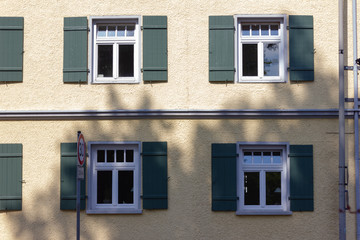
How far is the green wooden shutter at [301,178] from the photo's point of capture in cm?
1007

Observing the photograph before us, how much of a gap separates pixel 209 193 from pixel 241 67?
2.61 m

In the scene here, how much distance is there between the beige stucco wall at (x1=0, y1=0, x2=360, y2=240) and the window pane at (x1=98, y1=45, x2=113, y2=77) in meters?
0.40

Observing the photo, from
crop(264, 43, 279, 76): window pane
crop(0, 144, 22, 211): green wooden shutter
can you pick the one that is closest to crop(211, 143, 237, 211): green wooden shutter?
crop(264, 43, 279, 76): window pane

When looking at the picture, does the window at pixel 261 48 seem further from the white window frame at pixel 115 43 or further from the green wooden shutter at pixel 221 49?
the white window frame at pixel 115 43

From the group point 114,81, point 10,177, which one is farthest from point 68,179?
point 114,81

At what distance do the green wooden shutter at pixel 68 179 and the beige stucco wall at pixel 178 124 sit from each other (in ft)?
0.48

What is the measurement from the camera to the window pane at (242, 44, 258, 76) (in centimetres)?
1065

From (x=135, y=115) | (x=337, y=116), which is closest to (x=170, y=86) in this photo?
(x=135, y=115)

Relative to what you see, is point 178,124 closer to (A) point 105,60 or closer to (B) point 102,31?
(A) point 105,60

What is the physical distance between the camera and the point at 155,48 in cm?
1041

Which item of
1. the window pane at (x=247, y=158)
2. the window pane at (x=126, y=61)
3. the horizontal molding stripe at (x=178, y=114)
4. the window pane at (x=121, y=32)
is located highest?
the window pane at (x=121, y=32)

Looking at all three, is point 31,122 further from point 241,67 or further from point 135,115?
point 241,67

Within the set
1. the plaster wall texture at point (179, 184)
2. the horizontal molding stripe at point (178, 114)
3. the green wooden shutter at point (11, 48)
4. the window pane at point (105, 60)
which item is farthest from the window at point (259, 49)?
the green wooden shutter at point (11, 48)

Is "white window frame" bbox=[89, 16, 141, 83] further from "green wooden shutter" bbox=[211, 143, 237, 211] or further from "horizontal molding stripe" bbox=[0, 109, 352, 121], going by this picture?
"green wooden shutter" bbox=[211, 143, 237, 211]
